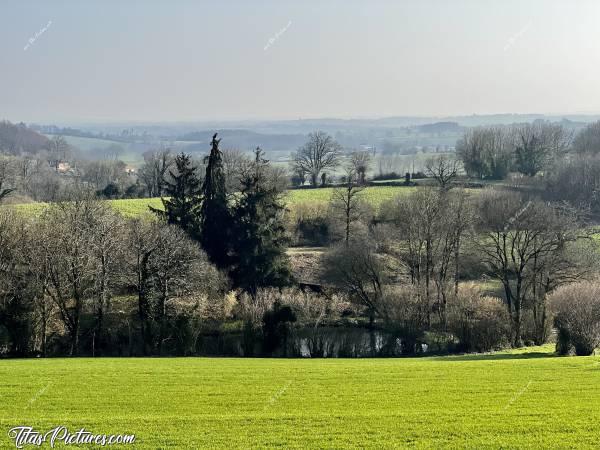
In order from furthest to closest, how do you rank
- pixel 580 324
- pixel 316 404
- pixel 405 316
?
1. pixel 405 316
2. pixel 580 324
3. pixel 316 404

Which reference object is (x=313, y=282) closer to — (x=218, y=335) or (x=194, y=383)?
(x=218, y=335)

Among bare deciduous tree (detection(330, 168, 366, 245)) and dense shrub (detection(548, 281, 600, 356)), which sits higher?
bare deciduous tree (detection(330, 168, 366, 245))

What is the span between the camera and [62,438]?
56.7 ft

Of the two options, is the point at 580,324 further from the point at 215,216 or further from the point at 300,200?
the point at 300,200

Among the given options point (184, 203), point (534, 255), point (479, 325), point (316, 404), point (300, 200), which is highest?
point (184, 203)

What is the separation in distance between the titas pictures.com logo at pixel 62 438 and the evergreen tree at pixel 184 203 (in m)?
35.9

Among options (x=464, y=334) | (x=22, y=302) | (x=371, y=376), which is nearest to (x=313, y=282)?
(x=464, y=334)

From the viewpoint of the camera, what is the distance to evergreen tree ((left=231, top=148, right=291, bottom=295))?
5081 centimetres

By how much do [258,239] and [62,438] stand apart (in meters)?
34.4

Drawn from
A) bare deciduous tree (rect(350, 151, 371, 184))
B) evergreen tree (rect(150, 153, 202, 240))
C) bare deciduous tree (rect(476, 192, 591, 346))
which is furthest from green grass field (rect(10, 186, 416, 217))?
bare deciduous tree (rect(476, 192, 591, 346))

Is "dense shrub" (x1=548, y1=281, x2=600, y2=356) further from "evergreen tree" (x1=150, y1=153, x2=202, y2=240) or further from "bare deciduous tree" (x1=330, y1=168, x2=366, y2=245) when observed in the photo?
"evergreen tree" (x1=150, y1=153, x2=202, y2=240)

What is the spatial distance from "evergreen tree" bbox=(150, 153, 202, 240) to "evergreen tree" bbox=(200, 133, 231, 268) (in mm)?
777

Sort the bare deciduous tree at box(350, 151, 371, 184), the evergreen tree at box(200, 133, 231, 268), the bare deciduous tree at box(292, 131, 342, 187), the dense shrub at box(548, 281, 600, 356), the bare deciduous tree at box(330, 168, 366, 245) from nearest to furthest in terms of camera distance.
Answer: the dense shrub at box(548, 281, 600, 356) < the evergreen tree at box(200, 133, 231, 268) < the bare deciduous tree at box(330, 168, 366, 245) < the bare deciduous tree at box(350, 151, 371, 184) < the bare deciduous tree at box(292, 131, 342, 187)

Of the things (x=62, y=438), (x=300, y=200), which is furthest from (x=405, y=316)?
(x=300, y=200)
